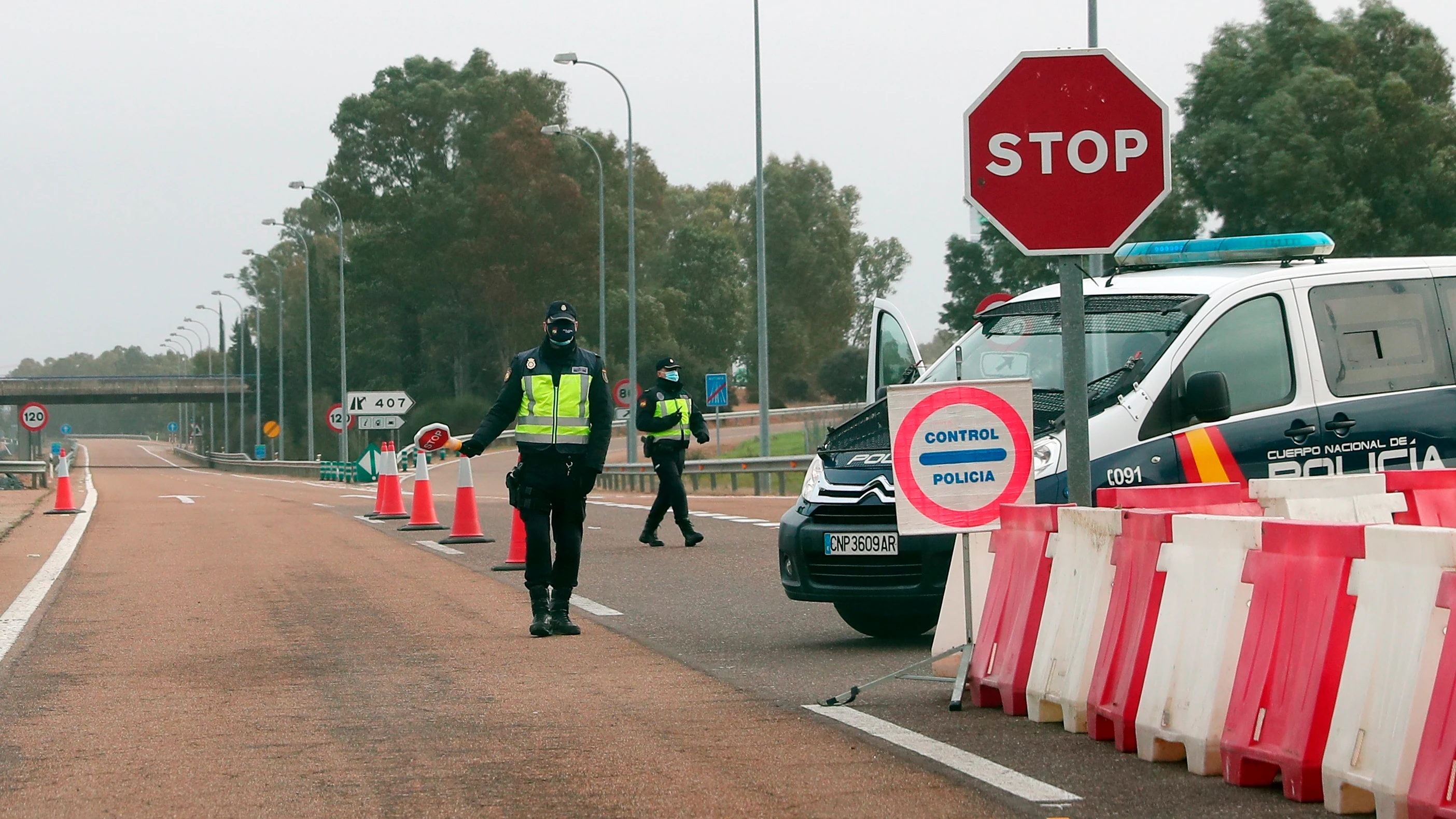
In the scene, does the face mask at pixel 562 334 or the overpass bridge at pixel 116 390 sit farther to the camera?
the overpass bridge at pixel 116 390

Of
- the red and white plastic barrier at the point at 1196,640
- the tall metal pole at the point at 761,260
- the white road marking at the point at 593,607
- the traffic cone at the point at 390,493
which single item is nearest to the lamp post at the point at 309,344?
the tall metal pole at the point at 761,260

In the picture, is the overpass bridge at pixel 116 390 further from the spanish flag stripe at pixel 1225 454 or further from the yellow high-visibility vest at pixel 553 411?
the spanish flag stripe at pixel 1225 454

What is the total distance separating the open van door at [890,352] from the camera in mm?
10156

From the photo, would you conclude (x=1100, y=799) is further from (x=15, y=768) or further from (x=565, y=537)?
(x=565, y=537)

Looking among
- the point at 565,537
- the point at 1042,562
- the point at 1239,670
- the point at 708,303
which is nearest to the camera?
the point at 1239,670

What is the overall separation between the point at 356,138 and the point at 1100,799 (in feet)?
266

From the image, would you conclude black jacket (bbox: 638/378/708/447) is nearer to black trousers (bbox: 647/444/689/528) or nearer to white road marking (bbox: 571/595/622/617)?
black trousers (bbox: 647/444/689/528)

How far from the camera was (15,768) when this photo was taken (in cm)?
607

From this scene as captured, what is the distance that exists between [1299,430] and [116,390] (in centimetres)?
12260

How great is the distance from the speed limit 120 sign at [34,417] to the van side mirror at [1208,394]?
37698 mm

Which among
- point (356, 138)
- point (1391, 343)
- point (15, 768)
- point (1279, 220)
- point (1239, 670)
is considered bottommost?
point (15, 768)

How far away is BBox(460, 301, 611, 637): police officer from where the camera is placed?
32.7 ft

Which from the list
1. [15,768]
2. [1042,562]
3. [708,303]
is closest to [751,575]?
[1042,562]

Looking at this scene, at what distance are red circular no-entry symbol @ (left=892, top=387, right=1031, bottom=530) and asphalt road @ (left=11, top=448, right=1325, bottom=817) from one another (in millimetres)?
737
